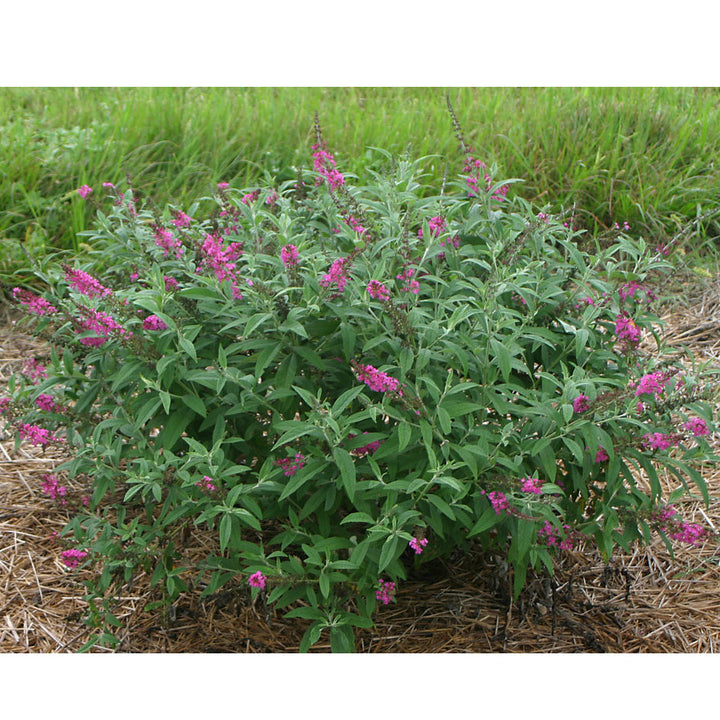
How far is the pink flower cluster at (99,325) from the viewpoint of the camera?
2.48 metres

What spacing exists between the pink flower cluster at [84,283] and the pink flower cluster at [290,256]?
55 centimetres

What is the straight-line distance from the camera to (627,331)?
2652mm

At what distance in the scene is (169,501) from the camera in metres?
2.55

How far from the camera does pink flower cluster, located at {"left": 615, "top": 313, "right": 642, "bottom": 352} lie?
8.68 ft

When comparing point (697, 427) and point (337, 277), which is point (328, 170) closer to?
point (337, 277)

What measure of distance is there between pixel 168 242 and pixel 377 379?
87 centimetres

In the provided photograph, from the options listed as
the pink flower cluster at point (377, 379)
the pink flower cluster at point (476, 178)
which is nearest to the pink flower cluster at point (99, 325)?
the pink flower cluster at point (377, 379)

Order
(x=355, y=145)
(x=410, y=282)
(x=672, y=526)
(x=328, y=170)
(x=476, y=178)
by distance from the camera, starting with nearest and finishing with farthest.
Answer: (x=410, y=282) → (x=672, y=526) → (x=328, y=170) → (x=476, y=178) → (x=355, y=145)

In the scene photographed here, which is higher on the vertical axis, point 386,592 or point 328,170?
point 328,170

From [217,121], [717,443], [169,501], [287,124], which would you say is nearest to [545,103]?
[287,124]

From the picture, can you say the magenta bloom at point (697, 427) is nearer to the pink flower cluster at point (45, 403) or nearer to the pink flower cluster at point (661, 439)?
the pink flower cluster at point (661, 439)

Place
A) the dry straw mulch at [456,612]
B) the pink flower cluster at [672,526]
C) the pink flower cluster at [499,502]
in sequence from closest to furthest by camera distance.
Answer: the pink flower cluster at [499,502] < the pink flower cluster at [672,526] < the dry straw mulch at [456,612]

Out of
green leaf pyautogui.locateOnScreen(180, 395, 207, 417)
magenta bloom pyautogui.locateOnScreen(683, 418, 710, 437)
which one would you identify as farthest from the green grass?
magenta bloom pyautogui.locateOnScreen(683, 418, 710, 437)

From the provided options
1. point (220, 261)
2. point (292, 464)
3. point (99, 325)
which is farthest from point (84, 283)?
point (292, 464)
